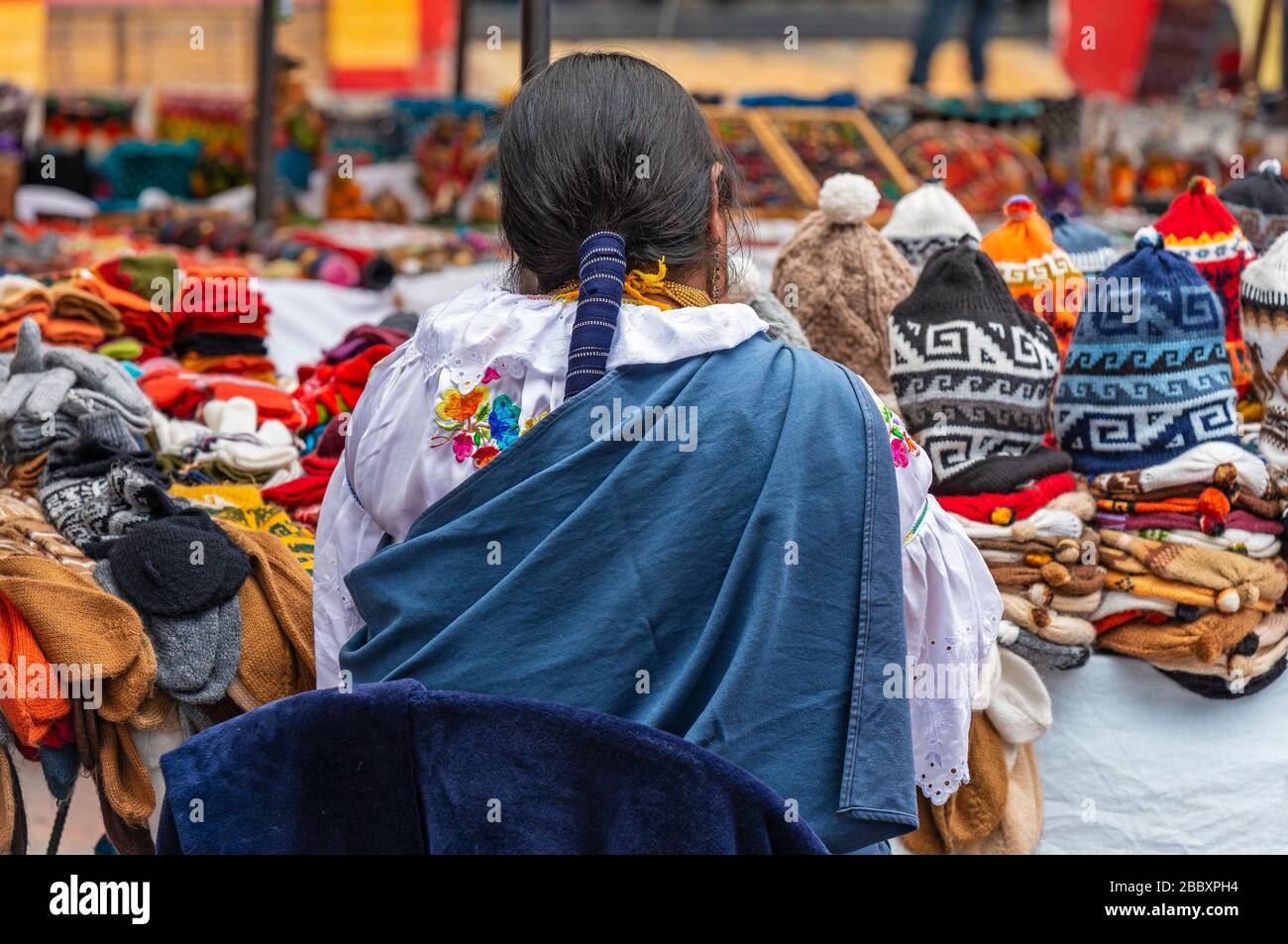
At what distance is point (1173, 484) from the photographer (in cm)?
238

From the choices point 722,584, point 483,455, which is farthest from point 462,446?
point 722,584

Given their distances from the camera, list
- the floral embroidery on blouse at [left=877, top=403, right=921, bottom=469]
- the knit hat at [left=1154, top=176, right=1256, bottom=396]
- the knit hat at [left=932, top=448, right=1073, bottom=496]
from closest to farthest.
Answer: the floral embroidery on blouse at [left=877, top=403, right=921, bottom=469]
the knit hat at [left=932, top=448, right=1073, bottom=496]
the knit hat at [left=1154, top=176, right=1256, bottom=396]

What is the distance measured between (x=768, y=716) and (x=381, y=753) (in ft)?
1.32

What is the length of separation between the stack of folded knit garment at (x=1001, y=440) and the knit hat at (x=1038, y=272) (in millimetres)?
351

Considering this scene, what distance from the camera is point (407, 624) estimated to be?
159 centimetres

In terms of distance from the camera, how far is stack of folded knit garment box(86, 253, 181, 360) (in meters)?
3.32

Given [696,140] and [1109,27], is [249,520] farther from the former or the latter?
[1109,27]

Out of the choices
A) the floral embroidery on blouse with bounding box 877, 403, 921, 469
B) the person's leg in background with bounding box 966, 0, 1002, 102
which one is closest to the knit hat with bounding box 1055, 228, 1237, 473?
the floral embroidery on blouse with bounding box 877, 403, 921, 469

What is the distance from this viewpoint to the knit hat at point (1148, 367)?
7.81 ft

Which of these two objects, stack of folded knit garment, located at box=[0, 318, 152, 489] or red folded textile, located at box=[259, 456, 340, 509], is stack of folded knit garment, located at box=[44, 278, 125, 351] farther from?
red folded textile, located at box=[259, 456, 340, 509]

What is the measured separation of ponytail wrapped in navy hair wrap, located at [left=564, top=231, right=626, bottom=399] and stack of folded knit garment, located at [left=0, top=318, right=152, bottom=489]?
4.15ft

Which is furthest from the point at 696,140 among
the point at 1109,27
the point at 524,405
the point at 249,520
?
the point at 1109,27
